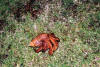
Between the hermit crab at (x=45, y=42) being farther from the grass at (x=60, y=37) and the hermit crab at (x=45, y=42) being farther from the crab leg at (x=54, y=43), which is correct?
the grass at (x=60, y=37)

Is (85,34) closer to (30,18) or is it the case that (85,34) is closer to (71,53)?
(71,53)

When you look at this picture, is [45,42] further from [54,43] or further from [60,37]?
[60,37]

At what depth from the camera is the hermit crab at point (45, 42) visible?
3.73 m

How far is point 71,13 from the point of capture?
13.6 ft

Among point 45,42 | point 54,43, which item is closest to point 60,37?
point 54,43

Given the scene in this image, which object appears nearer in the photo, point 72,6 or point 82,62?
point 82,62

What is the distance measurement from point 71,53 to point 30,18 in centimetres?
117

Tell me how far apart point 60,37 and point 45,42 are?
0.41 metres

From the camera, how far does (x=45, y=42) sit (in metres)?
3.72

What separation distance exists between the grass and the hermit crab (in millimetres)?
128

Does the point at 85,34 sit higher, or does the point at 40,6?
A: the point at 40,6

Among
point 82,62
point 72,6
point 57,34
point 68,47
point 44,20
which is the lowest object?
point 82,62

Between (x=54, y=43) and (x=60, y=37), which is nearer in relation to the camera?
(x=54, y=43)

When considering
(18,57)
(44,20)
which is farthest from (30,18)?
(18,57)
